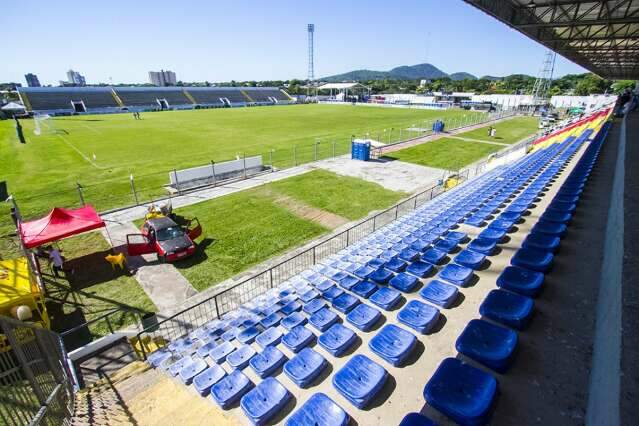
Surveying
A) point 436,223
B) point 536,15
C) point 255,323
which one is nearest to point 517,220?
point 436,223

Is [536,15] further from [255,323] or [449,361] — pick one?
[255,323]

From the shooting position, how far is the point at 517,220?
33.1ft

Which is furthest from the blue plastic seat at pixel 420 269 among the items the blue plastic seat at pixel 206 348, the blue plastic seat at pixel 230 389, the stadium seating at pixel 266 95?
the stadium seating at pixel 266 95

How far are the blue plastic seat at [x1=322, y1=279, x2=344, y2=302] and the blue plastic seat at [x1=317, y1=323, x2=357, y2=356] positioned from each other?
1531 millimetres

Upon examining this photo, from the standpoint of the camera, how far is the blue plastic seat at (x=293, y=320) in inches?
267

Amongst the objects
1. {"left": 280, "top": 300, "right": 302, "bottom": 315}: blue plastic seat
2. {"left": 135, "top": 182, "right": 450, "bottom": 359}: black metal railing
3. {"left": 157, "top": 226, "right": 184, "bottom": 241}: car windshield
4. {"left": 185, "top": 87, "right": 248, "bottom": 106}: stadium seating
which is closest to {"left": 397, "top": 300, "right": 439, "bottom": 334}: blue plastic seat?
{"left": 280, "top": 300, "right": 302, "bottom": 315}: blue plastic seat

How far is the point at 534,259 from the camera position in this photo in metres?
6.84

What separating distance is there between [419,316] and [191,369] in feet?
14.9

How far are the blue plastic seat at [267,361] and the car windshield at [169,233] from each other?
334 inches

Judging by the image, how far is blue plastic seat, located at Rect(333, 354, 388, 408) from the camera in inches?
172

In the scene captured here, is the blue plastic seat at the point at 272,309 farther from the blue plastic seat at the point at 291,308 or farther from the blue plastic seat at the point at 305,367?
the blue plastic seat at the point at 305,367

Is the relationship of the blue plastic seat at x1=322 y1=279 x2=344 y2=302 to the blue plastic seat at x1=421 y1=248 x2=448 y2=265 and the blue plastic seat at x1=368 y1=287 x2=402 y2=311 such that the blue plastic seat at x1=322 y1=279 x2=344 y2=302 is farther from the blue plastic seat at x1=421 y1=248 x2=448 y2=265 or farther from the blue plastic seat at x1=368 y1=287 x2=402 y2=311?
the blue plastic seat at x1=421 y1=248 x2=448 y2=265

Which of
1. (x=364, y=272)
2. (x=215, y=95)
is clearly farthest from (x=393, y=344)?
(x=215, y=95)

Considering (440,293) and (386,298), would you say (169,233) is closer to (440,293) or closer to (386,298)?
(386,298)
